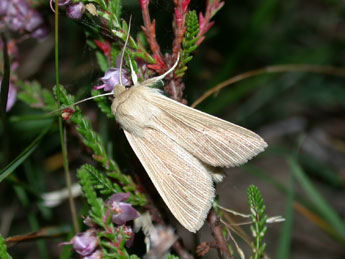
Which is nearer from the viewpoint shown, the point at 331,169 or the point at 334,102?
the point at 331,169

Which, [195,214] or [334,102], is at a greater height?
[195,214]

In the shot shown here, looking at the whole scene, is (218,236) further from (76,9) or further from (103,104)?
(76,9)

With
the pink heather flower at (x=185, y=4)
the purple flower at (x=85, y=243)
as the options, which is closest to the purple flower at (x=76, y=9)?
the pink heather flower at (x=185, y=4)

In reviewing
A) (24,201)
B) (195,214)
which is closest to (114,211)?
(195,214)

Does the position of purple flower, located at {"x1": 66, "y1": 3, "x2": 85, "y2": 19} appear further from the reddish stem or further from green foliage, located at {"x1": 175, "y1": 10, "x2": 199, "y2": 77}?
green foliage, located at {"x1": 175, "y1": 10, "x2": 199, "y2": 77}

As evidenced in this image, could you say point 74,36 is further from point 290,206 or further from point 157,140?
point 290,206

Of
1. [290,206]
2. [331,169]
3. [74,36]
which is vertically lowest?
[331,169]
